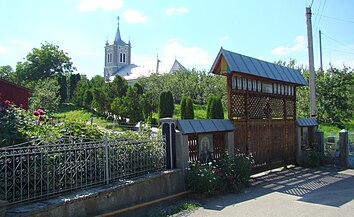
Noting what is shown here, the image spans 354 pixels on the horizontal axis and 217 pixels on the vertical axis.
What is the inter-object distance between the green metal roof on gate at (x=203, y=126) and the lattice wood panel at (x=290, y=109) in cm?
378

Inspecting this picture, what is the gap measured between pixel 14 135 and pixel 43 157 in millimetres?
1152

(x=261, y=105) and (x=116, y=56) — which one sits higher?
(x=116, y=56)

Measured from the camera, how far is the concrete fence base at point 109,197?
457cm

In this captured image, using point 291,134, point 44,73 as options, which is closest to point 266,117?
point 291,134

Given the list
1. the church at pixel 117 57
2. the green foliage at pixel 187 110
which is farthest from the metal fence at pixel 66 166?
the church at pixel 117 57

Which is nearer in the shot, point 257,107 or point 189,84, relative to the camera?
point 257,107

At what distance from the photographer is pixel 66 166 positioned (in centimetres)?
538

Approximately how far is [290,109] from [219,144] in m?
4.56

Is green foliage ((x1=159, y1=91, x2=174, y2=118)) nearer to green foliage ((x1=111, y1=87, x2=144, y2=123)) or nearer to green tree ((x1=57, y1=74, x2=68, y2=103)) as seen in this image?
green foliage ((x1=111, y1=87, x2=144, y2=123))

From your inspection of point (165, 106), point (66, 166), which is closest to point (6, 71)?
point (165, 106)

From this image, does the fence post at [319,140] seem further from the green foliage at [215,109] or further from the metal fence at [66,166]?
the green foliage at [215,109]

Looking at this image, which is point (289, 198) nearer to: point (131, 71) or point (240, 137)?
point (240, 137)

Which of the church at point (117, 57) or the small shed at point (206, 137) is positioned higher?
the church at point (117, 57)

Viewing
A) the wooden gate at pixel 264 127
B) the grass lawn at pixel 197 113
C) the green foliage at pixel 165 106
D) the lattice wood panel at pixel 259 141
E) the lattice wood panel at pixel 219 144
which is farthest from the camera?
the grass lawn at pixel 197 113
